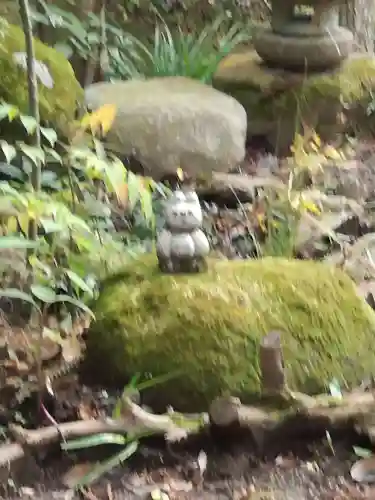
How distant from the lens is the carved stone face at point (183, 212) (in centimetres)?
165

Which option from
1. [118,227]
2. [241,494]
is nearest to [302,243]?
[118,227]

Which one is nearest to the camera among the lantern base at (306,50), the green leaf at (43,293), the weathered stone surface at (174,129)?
the green leaf at (43,293)

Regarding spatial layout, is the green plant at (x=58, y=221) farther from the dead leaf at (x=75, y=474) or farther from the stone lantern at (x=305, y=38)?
the stone lantern at (x=305, y=38)

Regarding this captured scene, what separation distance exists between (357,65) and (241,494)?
2.84 m

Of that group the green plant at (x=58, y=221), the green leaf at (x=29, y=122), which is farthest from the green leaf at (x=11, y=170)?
the green leaf at (x=29, y=122)

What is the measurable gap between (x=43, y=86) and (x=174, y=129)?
610 mm

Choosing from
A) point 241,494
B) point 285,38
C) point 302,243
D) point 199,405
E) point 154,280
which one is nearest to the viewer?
point 241,494

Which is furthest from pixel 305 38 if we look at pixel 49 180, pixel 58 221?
pixel 58 221

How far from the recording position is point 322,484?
1460 millimetres

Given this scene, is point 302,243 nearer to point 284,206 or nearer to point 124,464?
point 284,206

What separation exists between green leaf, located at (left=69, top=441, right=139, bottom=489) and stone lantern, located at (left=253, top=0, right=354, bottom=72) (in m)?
2.52

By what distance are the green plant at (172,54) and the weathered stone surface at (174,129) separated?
2.07 ft

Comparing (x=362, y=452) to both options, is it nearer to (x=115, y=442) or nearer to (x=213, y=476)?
(x=213, y=476)

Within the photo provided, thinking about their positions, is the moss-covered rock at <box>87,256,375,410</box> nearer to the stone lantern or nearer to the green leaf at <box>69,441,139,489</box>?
the green leaf at <box>69,441,139,489</box>
